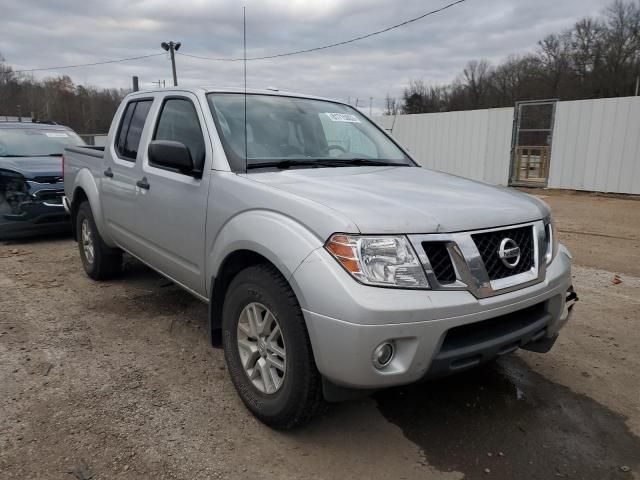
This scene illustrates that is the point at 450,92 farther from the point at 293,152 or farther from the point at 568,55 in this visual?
the point at 293,152

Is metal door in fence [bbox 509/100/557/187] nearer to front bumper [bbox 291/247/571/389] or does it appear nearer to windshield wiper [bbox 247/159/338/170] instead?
windshield wiper [bbox 247/159/338/170]

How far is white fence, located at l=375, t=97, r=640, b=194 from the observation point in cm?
1205

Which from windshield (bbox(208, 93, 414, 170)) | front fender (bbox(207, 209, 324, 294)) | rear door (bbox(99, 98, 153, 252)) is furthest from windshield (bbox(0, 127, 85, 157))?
front fender (bbox(207, 209, 324, 294))

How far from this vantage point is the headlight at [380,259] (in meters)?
2.11

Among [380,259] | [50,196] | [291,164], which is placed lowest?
[50,196]

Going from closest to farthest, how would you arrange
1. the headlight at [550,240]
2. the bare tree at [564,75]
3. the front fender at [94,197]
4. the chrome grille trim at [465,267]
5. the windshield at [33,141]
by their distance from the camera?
the chrome grille trim at [465,267] → the headlight at [550,240] → the front fender at [94,197] → the windshield at [33,141] → the bare tree at [564,75]

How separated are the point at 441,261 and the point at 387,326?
41 cm

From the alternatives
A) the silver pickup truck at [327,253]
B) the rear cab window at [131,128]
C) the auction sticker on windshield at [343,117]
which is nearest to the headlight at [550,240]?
the silver pickup truck at [327,253]

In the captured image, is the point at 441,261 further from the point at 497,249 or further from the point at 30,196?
the point at 30,196

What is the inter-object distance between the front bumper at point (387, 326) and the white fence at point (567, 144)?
1200cm

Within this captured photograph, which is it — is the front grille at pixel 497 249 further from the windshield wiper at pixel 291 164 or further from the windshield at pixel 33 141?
the windshield at pixel 33 141

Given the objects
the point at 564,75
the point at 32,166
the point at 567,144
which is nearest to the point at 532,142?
the point at 567,144

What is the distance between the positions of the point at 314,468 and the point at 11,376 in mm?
2108

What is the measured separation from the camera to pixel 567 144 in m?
13.2
